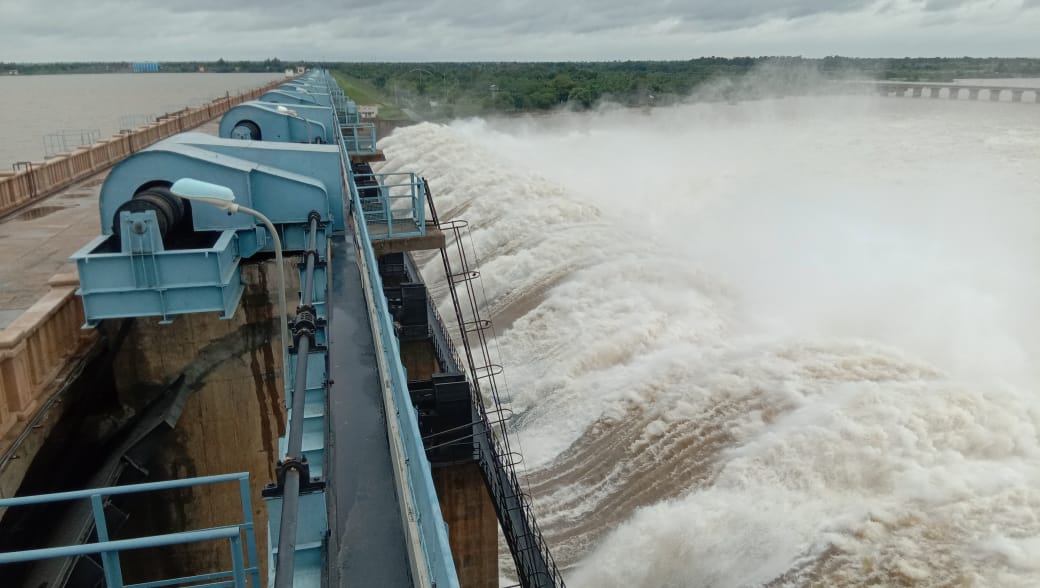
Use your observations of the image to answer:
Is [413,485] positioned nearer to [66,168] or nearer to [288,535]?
[288,535]

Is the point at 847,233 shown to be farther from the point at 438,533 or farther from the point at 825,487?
the point at 438,533

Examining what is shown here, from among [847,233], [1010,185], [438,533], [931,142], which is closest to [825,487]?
[438,533]

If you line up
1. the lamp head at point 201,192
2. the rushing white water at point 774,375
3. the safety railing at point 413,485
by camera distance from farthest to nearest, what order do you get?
the rushing white water at point 774,375, the lamp head at point 201,192, the safety railing at point 413,485

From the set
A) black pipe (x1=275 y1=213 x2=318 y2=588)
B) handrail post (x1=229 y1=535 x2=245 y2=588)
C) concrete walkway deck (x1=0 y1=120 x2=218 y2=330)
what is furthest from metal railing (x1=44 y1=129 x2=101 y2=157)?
handrail post (x1=229 y1=535 x2=245 y2=588)

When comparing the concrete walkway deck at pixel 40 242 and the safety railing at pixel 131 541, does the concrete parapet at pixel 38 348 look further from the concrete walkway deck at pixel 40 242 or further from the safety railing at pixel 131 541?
the safety railing at pixel 131 541

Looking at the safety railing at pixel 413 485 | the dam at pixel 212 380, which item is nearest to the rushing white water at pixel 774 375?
the dam at pixel 212 380

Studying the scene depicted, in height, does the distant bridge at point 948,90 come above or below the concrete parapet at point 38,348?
above

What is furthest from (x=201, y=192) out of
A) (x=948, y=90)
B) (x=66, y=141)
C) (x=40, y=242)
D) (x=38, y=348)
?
(x=948, y=90)

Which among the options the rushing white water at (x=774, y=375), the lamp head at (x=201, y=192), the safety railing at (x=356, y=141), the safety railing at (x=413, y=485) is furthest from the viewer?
the safety railing at (x=356, y=141)
